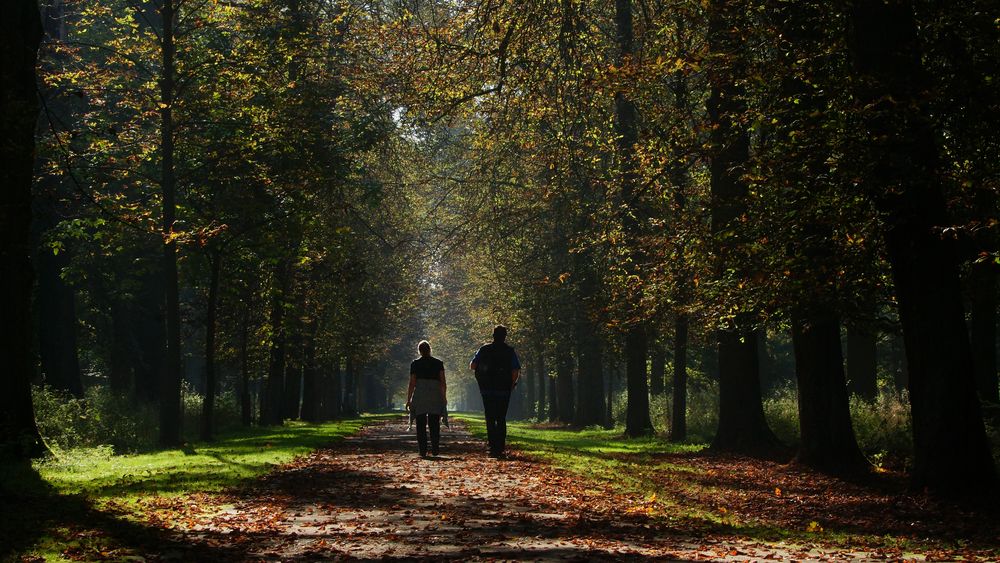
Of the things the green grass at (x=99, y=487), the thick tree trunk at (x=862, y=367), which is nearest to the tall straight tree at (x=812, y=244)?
the green grass at (x=99, y=487)

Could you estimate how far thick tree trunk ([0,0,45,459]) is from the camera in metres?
13.5

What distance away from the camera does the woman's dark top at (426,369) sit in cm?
1947

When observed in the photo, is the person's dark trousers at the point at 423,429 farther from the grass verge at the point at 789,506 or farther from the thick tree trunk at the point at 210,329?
the thick tree trunk at the point at 210,329

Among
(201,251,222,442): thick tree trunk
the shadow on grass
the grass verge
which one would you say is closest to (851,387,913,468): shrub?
the grass verge

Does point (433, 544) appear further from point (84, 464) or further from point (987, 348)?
point (987, 348)

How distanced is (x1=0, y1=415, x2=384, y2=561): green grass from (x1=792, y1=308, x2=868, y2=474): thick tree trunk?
8.96 meters

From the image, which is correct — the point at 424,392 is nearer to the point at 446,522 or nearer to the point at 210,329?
the point at 446,522

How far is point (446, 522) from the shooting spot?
1035 centimetres

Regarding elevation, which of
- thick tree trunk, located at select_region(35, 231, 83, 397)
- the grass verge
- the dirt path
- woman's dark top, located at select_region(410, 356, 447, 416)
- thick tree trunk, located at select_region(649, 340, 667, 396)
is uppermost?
thick tree trunk, located at select_region(35, 231, 83, 397)

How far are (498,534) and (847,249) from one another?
20.9ft

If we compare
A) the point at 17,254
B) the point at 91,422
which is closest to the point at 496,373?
the point at 17,254

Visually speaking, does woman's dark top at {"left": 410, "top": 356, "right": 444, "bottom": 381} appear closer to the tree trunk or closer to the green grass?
the green grass

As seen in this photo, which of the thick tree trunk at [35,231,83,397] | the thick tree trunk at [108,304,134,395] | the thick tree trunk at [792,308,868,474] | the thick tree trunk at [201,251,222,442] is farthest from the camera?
the thick tree trunk at [108,304,134,395]

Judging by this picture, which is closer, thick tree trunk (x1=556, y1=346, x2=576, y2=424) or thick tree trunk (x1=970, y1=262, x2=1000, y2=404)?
thick tree trunk (x1=970, y1=262, x2=1000, y2=404)
